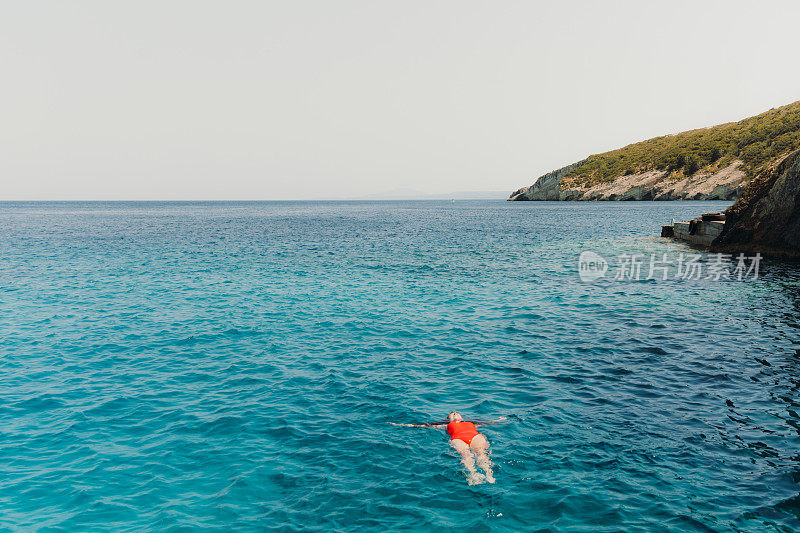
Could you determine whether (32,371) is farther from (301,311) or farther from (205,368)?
(301,311)

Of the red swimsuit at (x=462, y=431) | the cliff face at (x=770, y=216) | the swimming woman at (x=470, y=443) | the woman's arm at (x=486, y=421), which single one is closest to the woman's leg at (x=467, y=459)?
the swimming woman at (x=470, y=443)

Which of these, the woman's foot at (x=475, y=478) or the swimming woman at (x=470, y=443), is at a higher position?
the swimming woman at (x=470, y=443)

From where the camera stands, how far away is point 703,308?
22.8 meters

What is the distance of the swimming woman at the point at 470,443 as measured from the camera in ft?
31.8

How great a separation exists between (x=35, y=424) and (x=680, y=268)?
37.1 metres
